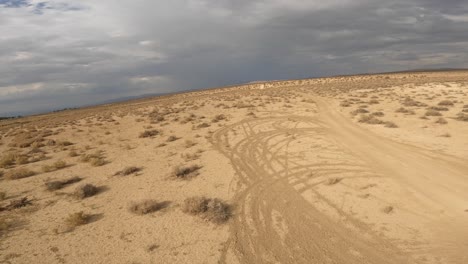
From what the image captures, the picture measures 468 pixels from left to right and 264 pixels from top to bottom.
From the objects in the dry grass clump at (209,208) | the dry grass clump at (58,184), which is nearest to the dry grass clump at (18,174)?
the dry grass clump at (58,184)

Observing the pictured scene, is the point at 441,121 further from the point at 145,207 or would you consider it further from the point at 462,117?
the point at 145,207

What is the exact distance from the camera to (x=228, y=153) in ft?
46.7

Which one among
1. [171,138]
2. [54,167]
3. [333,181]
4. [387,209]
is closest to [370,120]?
[333,181]

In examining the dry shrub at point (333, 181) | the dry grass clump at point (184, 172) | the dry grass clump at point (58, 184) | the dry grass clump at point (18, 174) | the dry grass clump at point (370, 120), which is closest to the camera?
the dry shrub at point (333, 181)

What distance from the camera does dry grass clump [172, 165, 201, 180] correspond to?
452 inches

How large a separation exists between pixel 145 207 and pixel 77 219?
5.72 feet

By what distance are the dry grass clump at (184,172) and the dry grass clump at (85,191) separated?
8.75ft

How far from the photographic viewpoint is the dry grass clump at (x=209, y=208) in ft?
26.6

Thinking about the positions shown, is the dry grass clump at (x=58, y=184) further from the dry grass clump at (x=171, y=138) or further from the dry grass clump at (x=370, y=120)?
the dry grass clump at (x=370, y=120)

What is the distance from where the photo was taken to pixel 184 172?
38.6 ft

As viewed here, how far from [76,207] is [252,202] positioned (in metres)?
5.21

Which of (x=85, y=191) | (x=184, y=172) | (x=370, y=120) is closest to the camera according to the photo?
(x=85, y=191)

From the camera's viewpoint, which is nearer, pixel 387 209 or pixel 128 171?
pixel 387 209

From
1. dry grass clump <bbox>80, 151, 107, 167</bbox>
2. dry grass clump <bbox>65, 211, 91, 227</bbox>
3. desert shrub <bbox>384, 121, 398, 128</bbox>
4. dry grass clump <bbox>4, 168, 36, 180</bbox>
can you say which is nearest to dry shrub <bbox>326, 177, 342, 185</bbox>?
dry grass clump <bbox>65, 211, 91, 227</bbox>
